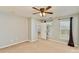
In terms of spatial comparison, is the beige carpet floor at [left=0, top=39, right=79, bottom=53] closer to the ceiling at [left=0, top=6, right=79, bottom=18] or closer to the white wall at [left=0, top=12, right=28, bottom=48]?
the white wall at [left=0, top=12, right=28, bottom=48]

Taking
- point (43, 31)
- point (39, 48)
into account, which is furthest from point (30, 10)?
point (39, 48)

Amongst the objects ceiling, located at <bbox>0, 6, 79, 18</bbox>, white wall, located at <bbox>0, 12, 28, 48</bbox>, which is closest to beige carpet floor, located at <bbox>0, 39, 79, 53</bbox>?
white wall, located at <bbox>0, 12, 28, 48</bbox>

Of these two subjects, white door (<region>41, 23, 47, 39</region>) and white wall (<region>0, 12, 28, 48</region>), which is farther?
white door (<region>41, 23, 47, 39</region>)

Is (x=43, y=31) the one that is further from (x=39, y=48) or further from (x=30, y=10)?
(x=30, y=10)

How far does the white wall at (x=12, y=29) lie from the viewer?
1.37 meters

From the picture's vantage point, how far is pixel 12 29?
148 centimetres

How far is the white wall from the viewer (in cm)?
137

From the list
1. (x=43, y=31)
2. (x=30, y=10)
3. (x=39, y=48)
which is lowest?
(x=39, y=48)

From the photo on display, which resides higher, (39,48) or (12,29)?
(12,29)

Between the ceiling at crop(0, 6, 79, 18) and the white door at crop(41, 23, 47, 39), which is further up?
the ceiling at crop(0, 6, 79, 18)
